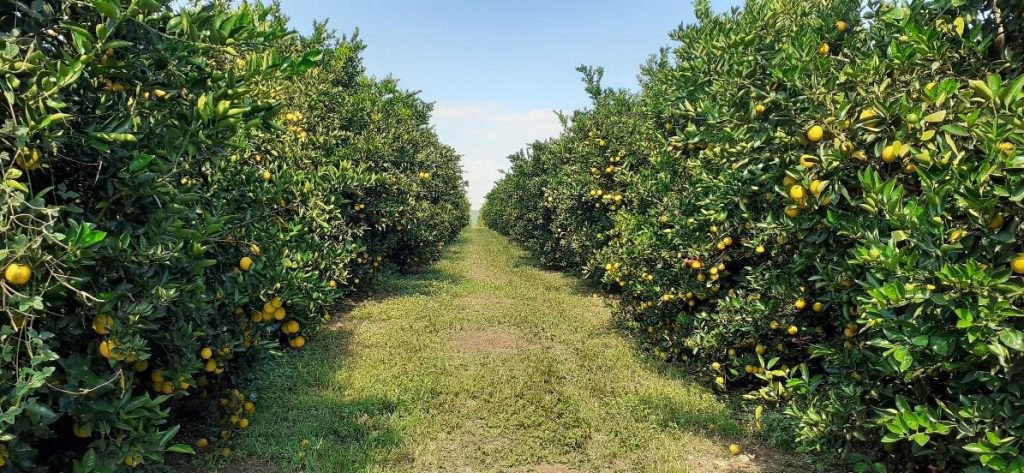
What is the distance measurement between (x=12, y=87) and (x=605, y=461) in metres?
3.99

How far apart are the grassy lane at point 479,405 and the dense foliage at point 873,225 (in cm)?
75

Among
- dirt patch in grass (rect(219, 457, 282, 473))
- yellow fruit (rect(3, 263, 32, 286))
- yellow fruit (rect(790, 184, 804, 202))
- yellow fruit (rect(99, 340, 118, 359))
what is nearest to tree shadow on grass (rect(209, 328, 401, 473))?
dirt patch in grass (rect(219, 457, 282, 473))

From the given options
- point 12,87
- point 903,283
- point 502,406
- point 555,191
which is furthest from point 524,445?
point 555,191

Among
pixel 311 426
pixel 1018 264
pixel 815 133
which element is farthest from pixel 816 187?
pixel 311 426

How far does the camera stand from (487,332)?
8.12 m

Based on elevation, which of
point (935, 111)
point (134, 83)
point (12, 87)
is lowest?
point (12, 87)

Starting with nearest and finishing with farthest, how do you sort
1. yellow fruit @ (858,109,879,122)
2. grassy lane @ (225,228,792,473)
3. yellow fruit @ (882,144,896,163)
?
1. yellow fruit @ (882,144,896,163)
2. yellow fruit @ (858,109,879,122)
3. grassy lane @ (225,228,792,473)

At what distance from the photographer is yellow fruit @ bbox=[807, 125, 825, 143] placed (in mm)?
3285

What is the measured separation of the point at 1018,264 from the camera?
2.24m

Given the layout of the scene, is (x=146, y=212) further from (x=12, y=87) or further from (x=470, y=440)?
(x=470, y=440)

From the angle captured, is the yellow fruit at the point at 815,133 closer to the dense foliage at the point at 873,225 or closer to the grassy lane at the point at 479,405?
the dense foliage at the point at 873,225

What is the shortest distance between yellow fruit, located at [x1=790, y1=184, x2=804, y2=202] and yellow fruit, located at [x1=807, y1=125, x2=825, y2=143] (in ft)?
0.95

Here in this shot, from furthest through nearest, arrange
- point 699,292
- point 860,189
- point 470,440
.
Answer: point 699,292 < point 470,440 < point 860,189

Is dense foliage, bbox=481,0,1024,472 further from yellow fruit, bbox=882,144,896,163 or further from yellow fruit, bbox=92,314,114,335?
yellow fruit, bbox=92,314,114,335
